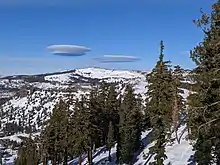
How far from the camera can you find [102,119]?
67.1m

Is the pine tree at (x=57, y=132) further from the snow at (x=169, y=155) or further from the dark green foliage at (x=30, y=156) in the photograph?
the snow at (x=169, y=155)

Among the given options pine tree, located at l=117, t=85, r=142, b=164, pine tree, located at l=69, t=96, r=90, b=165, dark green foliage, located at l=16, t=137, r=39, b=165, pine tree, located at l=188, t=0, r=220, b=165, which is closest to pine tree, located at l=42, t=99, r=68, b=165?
pine tree, located at l=69, t=96, r=90, b=165

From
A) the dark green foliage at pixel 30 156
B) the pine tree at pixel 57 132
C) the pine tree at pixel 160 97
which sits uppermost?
the pine tree at pixel 160 97

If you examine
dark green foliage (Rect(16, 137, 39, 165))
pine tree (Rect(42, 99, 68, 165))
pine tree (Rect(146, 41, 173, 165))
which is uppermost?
pine tree (Rect(146, 41, 173, 165))

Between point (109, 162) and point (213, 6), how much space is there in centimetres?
5205

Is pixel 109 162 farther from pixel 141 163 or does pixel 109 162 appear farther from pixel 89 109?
pixel 89 109

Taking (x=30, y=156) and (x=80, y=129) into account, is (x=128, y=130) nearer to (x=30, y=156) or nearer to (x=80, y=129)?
→ (x=80, y=129)

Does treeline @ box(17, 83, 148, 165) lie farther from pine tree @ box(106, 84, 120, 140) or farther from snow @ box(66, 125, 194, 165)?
snow @ box(66, 125, 194, 165)

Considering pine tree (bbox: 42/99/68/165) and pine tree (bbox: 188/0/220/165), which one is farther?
pine tree (bbox: 42/99/68/165)

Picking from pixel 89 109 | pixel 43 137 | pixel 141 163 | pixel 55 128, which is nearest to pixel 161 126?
pixel 89 109

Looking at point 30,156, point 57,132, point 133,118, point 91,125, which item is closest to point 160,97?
point 91,125

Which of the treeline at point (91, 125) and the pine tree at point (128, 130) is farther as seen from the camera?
the pine tree at point (128, 130)

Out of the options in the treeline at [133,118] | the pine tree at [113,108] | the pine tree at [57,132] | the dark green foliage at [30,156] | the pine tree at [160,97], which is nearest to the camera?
the treeline at [133,118]

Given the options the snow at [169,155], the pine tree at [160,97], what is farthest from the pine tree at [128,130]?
the pine tree at [160,97]
